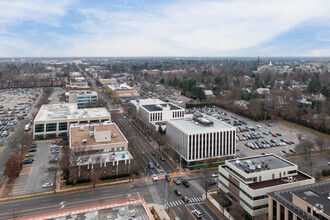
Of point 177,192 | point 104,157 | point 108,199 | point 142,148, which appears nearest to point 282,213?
point 177,192

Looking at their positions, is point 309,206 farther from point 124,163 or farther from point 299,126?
point 299,126

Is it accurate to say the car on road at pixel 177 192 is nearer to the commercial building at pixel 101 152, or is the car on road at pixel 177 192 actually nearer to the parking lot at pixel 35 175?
the commercial building at pixel 101 152

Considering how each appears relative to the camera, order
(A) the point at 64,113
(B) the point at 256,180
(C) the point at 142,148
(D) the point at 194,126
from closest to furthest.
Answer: (B) the point at 256,180
(D) the point at 194,126
(C) the point at 142,148
(A) the point at 64,113

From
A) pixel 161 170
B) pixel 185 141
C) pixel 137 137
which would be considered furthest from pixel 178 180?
pixel 137 137

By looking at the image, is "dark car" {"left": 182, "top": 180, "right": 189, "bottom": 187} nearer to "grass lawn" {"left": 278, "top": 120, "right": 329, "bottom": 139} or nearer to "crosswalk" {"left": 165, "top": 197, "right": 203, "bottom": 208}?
"crosswalk" {"left": 165, "top": 197, "right": 203, "bottom": 208}

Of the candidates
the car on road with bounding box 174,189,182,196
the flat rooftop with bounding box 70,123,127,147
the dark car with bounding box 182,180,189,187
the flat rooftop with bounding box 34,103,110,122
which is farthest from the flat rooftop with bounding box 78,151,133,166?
the flat rooftop with bounding box 34,103,110,122

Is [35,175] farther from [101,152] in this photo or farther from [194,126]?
[194,126]
